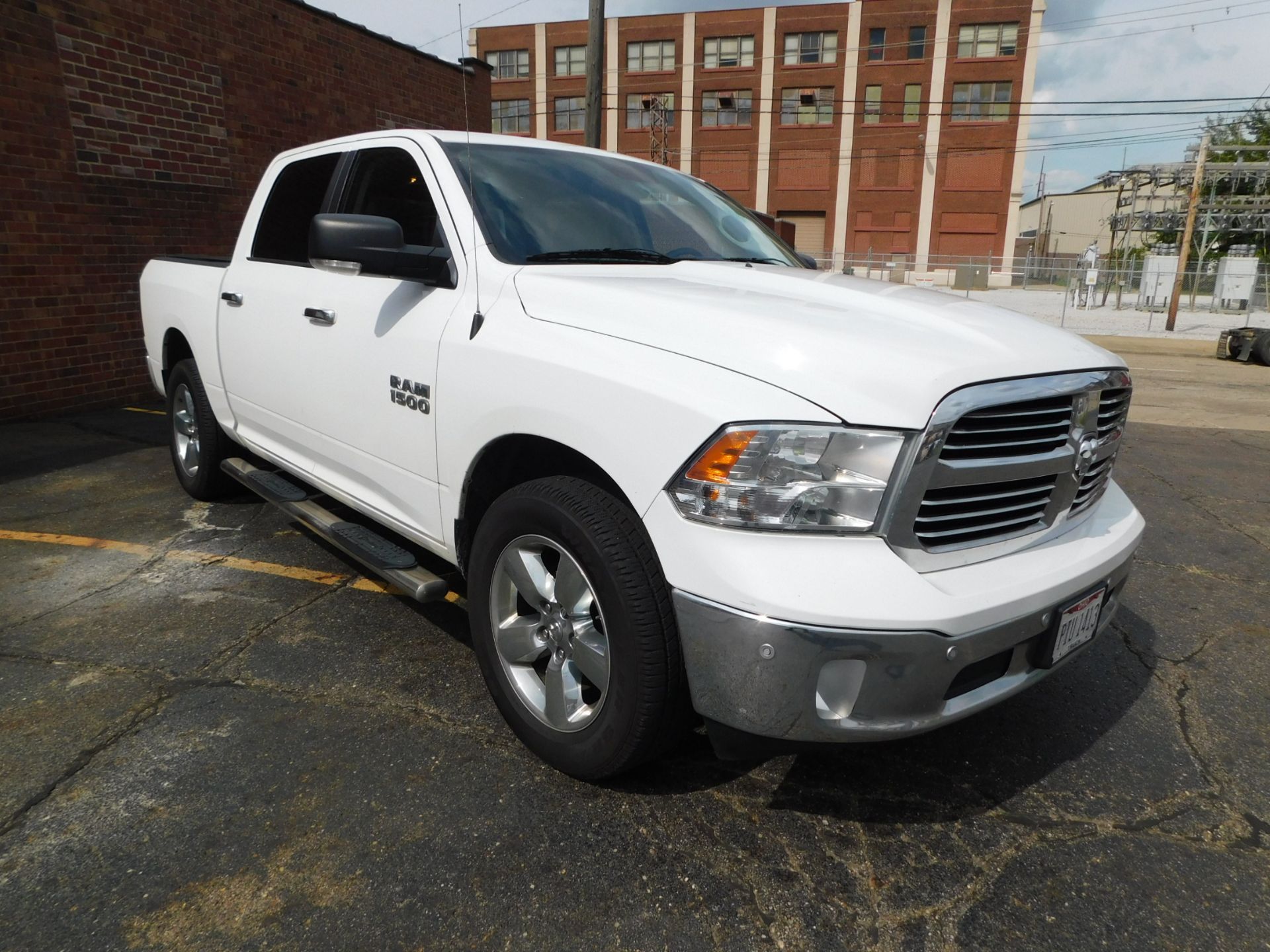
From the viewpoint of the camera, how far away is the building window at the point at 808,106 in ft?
156

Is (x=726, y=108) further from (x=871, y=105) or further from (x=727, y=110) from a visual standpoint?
(x=871, y=105)

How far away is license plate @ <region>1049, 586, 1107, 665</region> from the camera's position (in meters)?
2.21

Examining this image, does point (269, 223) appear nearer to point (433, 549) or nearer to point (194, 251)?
point (433, 549)

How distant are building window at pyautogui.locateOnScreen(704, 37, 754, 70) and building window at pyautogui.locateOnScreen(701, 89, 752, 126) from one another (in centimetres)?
147

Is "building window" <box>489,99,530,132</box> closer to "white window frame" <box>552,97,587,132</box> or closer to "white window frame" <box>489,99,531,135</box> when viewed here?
"white window frame" <box>489,99,531,135</box>

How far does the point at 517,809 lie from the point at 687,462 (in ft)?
3.77

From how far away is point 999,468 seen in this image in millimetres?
2098

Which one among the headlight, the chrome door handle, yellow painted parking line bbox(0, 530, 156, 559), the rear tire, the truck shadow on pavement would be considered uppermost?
the chrome door handle

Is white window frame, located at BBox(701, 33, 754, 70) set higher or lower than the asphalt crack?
higher

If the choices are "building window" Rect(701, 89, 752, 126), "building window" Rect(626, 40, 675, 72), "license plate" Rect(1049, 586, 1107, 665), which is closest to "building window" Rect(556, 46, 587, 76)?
"building window" Rect(626, 40, 675, 72)

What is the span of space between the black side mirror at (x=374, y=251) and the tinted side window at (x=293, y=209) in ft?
3.89

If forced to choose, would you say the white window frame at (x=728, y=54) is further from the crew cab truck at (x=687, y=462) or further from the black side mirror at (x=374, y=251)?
the black side mirror at (x=374, y=251)

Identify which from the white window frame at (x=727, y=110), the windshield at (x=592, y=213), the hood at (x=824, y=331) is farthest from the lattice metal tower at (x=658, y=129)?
the hood at (x=824, y=331)

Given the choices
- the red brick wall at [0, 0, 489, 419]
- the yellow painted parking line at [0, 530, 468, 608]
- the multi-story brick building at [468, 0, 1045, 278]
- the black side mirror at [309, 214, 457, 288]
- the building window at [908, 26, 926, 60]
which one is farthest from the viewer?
the building window at [908, 26, 926, 60]
